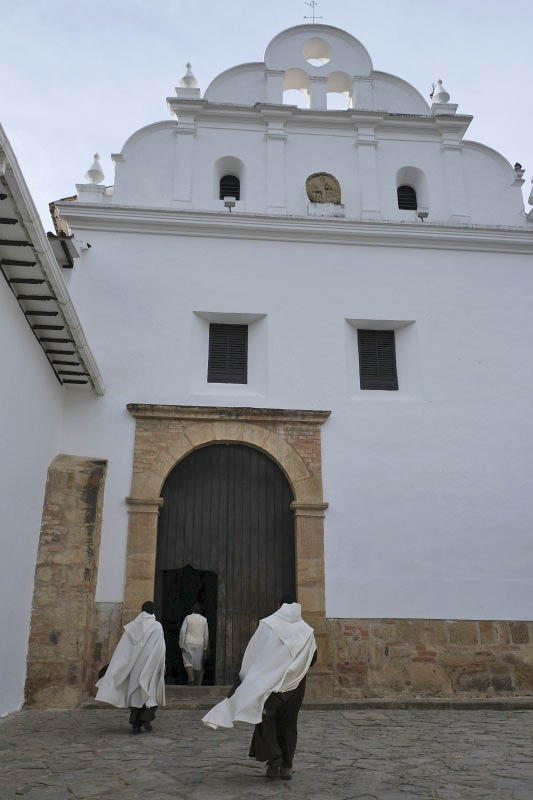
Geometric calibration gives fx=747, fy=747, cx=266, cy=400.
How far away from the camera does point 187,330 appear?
35.2ft

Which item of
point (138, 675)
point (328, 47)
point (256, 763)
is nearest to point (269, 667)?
point (256, 763)

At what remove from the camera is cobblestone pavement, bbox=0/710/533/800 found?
189 inches

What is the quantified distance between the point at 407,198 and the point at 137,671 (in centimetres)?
850

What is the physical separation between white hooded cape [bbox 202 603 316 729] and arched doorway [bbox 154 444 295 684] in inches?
168

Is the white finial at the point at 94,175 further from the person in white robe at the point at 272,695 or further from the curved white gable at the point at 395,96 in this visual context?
the person in white robe at the point at 272,695

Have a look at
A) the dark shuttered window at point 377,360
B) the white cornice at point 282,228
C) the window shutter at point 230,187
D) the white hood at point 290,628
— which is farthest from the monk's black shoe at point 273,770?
the window shutter at point 230,187

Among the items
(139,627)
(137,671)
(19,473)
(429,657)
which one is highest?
(19,473)

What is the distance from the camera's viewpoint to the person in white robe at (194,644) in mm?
9344

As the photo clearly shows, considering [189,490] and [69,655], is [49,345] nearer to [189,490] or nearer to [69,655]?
[189,490]

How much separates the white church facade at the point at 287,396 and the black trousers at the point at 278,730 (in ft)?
12.7

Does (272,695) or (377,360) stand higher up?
(377,360)

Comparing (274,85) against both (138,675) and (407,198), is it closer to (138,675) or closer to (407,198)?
(407,198)

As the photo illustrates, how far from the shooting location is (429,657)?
374 inches

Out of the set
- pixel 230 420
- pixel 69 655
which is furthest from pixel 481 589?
pixel 69 655
